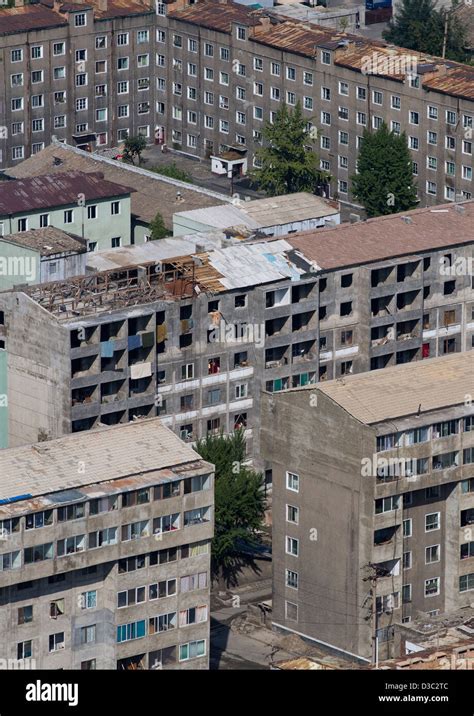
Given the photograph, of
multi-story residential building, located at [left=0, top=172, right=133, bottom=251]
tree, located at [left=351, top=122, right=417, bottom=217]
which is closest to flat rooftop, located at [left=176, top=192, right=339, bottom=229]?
multi-story residential building, located at [left=0, top=172, right=133, bottom=251]

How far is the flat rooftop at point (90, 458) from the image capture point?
11069 cm

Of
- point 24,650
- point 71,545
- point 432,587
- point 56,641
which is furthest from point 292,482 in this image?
point 24,650

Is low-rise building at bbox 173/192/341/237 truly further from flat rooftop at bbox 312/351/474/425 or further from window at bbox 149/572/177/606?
window at bbox 149/572/177/606

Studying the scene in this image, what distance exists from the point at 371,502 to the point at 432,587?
9785 mm

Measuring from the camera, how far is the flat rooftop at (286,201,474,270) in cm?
15125

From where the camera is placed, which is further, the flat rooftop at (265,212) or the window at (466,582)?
the flat rooftop at (265,212)

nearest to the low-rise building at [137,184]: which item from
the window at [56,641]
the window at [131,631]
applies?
the window at [131,631]

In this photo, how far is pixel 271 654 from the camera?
12606 cm


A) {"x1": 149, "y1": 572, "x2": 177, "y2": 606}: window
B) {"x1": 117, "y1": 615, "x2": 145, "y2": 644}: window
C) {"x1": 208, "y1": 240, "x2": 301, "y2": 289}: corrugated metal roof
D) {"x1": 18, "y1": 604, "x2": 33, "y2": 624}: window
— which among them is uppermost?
{"x1": 208, "y1": 240, "x2": 301, "y2": 289}: corrugated metal roof

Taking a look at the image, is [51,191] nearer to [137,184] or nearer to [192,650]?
[137,184]

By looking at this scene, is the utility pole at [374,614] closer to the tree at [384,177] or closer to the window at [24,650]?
the window at [24,650]

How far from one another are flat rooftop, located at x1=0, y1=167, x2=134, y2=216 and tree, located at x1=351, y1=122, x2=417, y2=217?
24671 mm

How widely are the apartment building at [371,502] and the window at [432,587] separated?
6 centimetres
